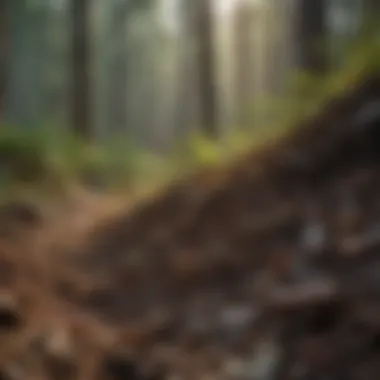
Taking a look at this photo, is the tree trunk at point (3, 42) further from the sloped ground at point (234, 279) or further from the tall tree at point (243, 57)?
the tall tree at point (243, 57)

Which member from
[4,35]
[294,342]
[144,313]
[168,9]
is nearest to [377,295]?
[294,342]

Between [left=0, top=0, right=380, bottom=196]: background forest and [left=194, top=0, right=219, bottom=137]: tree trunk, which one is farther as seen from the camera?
[left=194, top=0, right=219, bottom=137]: tree trunk

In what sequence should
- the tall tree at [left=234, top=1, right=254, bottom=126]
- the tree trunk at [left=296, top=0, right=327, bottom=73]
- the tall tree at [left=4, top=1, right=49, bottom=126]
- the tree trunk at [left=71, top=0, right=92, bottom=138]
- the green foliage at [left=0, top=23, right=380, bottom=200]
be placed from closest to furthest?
the green foliage at [left=0, top=23, right=380, bottom=200] < the tree trunk at [left=296, top=0, right=327, bottom=73] < the tree trunk at [left=71, top=0, right=92, bottom=138] < the tall tree at [left=4, top=1, right=49, bottom=126] < the tall tree at [left=234, top=1, right=254, bottom=126]

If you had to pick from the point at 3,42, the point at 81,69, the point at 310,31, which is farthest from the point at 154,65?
the point at 310,31

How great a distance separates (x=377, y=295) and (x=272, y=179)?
4.50 ft

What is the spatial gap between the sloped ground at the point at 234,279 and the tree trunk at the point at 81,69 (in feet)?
16.8

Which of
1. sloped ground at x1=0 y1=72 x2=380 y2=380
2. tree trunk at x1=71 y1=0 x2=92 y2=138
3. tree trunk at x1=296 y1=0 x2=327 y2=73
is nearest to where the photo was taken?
sloped ground at x1=0 y1=72 x2=380 y2=380

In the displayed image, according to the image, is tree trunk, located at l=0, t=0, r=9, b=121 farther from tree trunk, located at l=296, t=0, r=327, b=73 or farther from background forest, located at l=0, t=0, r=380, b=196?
tree trunk, located at l=296, t=0, r=327, b=73

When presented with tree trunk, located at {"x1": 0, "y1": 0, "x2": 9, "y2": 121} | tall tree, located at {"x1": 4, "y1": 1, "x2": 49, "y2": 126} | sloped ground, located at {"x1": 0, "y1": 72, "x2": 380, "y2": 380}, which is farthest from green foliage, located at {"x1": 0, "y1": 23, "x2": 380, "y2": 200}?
tall tree, located at {"x1": 4, "y1": 1, "x2": 49, "y2": 126}

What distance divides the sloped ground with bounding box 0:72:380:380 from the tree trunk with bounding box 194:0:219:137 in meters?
4.85

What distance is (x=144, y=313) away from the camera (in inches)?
122

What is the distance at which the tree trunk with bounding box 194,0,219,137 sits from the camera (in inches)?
353

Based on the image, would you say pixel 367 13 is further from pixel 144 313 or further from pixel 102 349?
pixel 102 349

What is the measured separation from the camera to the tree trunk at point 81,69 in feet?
29.2
